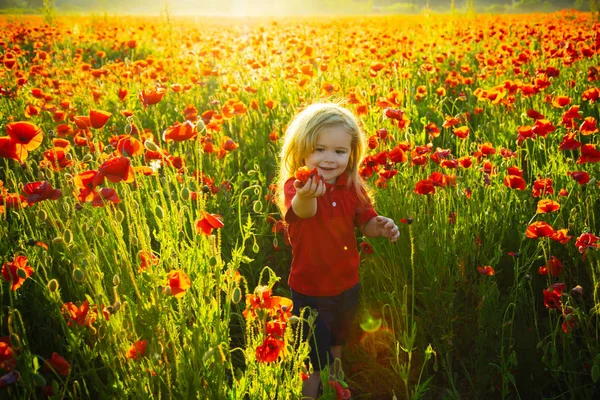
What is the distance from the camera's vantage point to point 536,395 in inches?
73.4

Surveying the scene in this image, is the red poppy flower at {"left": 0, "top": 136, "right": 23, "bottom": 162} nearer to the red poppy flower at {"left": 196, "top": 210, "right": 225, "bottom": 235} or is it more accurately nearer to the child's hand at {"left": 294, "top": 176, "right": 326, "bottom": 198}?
the red poppy flower at {"left": 196, "top": 210, "right": 225, "bottom": 235}

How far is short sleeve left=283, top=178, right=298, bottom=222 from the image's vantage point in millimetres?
1854

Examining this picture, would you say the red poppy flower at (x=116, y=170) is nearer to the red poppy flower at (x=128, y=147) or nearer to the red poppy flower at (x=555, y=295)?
the red poppy flower at (x=128, y=147)

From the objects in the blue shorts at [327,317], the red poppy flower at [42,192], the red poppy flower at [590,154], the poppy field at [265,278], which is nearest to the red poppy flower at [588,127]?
the poppy field at [265,278]

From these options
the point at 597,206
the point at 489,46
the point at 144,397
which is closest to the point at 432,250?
the point at 597,206

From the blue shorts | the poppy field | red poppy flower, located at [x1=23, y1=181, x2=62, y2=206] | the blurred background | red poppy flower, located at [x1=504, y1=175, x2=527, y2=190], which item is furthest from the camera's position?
the blurred background

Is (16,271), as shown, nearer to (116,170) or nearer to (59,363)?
(59,363)

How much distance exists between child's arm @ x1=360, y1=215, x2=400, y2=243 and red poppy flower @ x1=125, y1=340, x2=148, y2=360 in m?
0.92

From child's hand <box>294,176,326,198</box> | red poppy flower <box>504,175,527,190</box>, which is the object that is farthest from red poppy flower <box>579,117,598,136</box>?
child's hand <box>294,176,326,198</box>

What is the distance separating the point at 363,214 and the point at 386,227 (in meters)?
0.14

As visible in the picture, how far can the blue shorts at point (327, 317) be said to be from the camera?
1945 millimetres

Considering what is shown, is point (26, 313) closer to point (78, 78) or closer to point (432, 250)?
point (432, 250)

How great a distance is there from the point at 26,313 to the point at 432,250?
168 cm

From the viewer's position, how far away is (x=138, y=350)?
1.36 m
